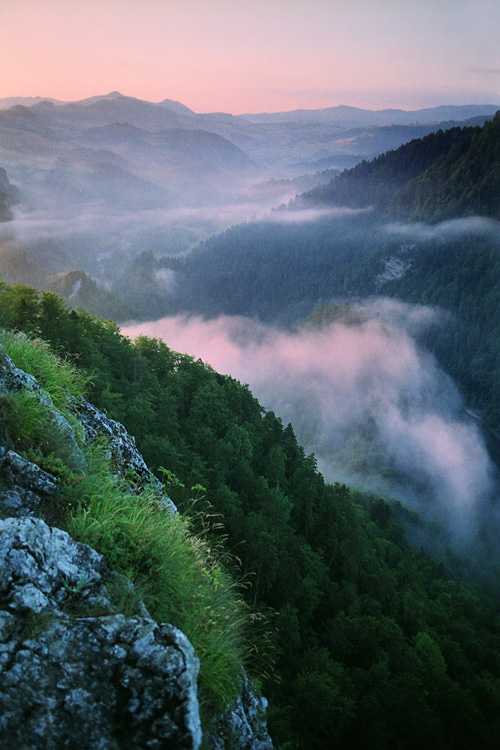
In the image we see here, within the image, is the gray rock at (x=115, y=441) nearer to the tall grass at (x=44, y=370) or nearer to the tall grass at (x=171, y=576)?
the tall grass at (x=44, y=370)

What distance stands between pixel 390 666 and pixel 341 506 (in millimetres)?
16165

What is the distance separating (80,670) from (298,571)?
89.3 ft

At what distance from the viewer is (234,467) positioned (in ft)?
110

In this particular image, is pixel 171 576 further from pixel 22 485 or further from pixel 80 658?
pixel 22 485

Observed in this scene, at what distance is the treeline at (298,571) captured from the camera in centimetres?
1920

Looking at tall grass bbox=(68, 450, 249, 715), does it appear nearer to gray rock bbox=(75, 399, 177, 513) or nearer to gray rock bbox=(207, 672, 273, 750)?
gray rock bbox=(207, 672, 273, 750)

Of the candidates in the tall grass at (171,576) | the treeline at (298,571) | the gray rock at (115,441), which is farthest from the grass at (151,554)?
the treeline at (298,571)

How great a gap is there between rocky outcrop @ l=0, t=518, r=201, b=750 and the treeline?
554cm

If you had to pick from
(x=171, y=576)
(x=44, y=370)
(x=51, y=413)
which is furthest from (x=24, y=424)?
(x=171, y=576)

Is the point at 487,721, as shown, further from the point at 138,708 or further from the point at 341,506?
the point at 138,708

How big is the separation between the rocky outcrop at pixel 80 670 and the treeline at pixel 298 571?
18.2 feet

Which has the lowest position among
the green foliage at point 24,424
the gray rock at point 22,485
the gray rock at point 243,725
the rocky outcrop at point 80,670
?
the gray rock at point 243,725

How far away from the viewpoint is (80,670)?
3373 mm

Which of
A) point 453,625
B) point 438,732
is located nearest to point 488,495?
point 453,625
